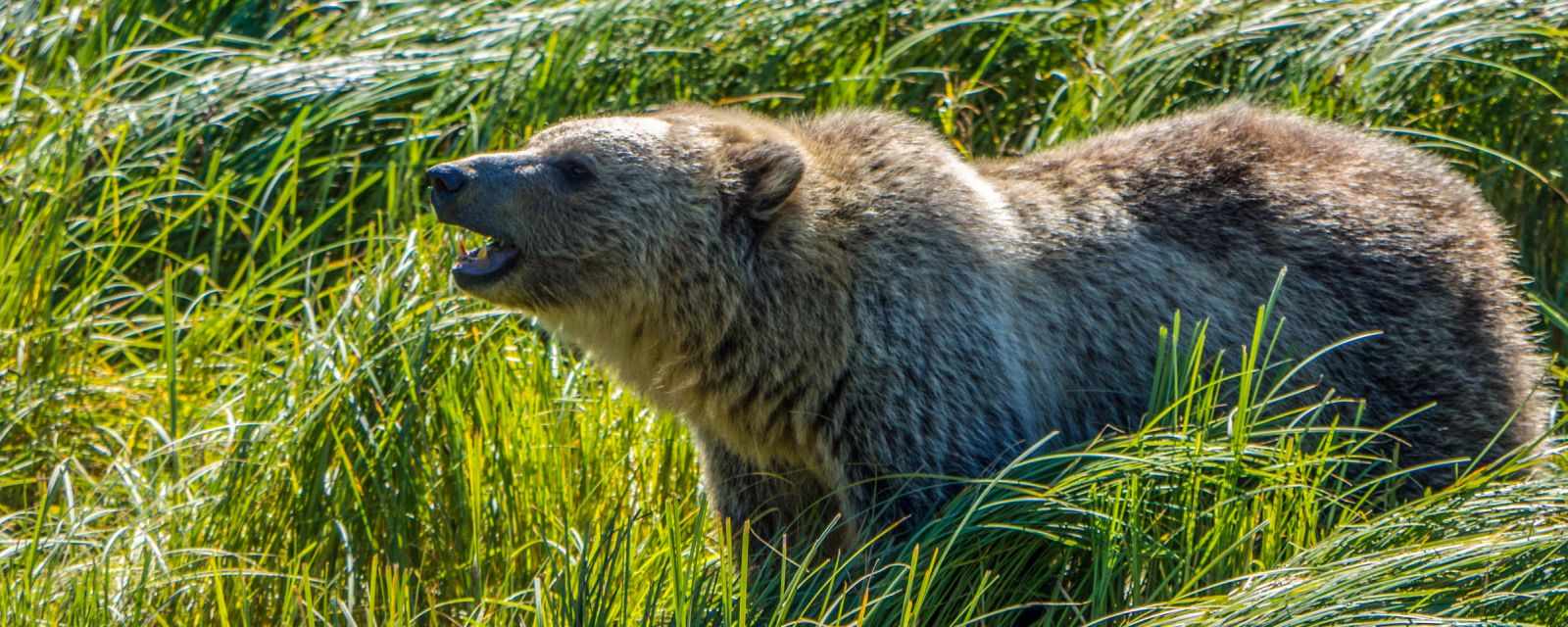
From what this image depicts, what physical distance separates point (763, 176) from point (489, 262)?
2.12 feet

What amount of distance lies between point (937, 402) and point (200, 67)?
3.59 metres

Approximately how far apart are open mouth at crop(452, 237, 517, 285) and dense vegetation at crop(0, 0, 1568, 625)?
0.59 meters

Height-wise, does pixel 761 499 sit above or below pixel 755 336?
below

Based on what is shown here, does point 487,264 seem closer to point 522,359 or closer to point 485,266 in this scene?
point 485,266

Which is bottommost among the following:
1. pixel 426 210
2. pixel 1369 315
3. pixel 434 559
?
pixel 434 559

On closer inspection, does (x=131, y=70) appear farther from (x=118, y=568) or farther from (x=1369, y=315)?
(x=1369, y=315)

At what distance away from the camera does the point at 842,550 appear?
4.23 m

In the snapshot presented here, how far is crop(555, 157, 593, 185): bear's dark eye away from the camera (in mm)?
4371

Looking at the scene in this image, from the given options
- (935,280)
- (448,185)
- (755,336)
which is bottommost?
(755,336)

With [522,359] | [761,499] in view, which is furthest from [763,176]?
[522,359]

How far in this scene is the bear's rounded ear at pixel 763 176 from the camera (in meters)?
4.27

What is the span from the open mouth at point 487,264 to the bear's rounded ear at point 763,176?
51cm

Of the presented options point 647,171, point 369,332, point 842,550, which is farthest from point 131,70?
point 842,550

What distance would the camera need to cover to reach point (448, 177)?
421 centimetres
